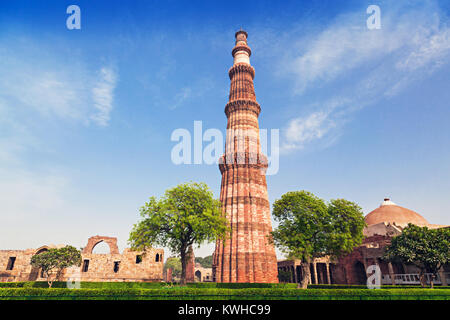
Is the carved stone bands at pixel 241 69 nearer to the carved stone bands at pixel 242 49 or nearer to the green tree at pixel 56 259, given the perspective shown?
the carved stone bands at pixel 242 49

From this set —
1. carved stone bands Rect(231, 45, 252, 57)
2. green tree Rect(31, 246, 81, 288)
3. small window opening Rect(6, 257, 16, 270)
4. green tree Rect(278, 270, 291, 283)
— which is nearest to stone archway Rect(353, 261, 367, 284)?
green tree Rect(278, 270, 291, 283)

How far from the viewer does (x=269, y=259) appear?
125 feet

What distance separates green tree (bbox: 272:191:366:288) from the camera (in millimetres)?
28016

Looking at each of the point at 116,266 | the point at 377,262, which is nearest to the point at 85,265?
the point at 116,266

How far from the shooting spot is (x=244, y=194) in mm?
40719

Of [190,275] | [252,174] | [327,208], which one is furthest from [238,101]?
[190,275]

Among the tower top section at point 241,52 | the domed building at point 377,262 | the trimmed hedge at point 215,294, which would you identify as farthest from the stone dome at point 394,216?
the tower top section at point 241,52

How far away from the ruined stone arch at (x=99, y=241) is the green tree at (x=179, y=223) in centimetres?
2558

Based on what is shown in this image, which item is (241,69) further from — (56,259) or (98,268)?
(98,268)

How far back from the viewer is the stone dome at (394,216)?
162 feet

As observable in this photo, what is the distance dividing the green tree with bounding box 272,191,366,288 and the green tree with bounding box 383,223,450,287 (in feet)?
14.4

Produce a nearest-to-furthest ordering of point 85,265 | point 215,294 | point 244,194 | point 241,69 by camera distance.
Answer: point 215,294 → point 244,194 → point 85,265 → point 241,69

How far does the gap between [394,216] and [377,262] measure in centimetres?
1726

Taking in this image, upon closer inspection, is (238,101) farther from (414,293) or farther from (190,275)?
(190,275)
